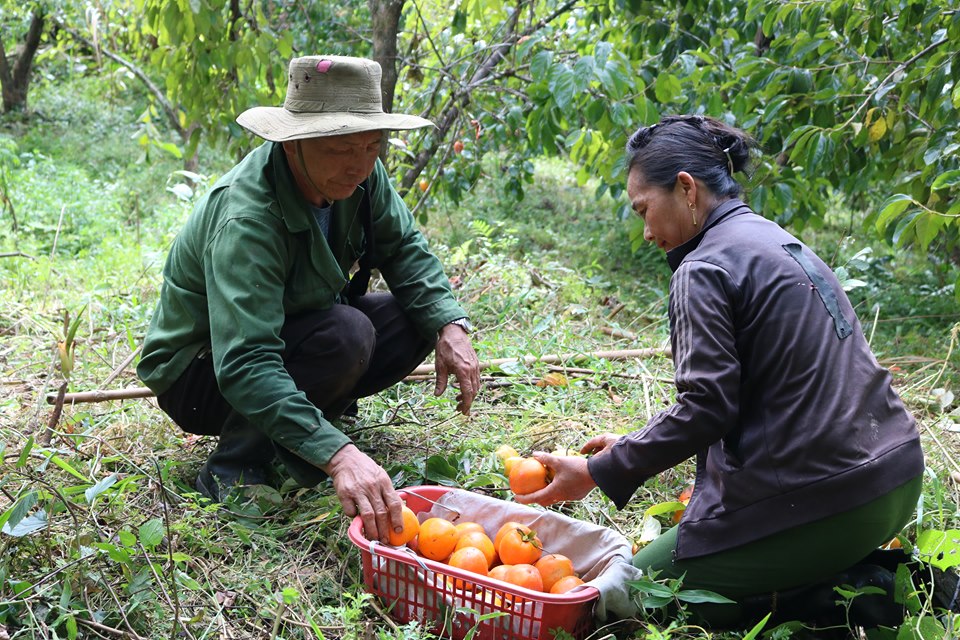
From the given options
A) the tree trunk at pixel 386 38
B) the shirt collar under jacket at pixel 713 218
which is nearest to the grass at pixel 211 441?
the shirt collar under jacket at pixel 713 218

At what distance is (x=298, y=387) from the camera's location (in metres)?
2.68

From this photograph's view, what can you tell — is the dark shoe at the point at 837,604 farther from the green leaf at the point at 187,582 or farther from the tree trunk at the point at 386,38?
the tree trunk at the point at 386,38

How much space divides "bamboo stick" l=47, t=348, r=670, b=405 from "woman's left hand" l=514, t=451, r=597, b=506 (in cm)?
110

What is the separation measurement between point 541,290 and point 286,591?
316 cm

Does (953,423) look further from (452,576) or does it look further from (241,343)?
(241,343)

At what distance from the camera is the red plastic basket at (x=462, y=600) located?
2.01 m

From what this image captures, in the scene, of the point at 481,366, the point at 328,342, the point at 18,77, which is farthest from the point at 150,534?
the point at 18,77

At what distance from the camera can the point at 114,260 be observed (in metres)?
5.61

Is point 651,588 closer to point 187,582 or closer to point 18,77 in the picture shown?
point 187,582

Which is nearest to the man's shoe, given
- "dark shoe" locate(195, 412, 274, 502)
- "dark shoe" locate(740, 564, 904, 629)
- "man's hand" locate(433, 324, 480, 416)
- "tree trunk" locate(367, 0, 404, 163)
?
"dark shoe" locate(195, 412, 274, 502)

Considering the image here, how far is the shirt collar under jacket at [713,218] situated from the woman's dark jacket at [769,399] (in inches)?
2.2

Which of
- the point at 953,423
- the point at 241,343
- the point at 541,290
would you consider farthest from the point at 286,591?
the point at 541,290

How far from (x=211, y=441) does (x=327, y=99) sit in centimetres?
136

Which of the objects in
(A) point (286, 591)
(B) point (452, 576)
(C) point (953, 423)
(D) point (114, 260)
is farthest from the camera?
(D) point (114, 260)
